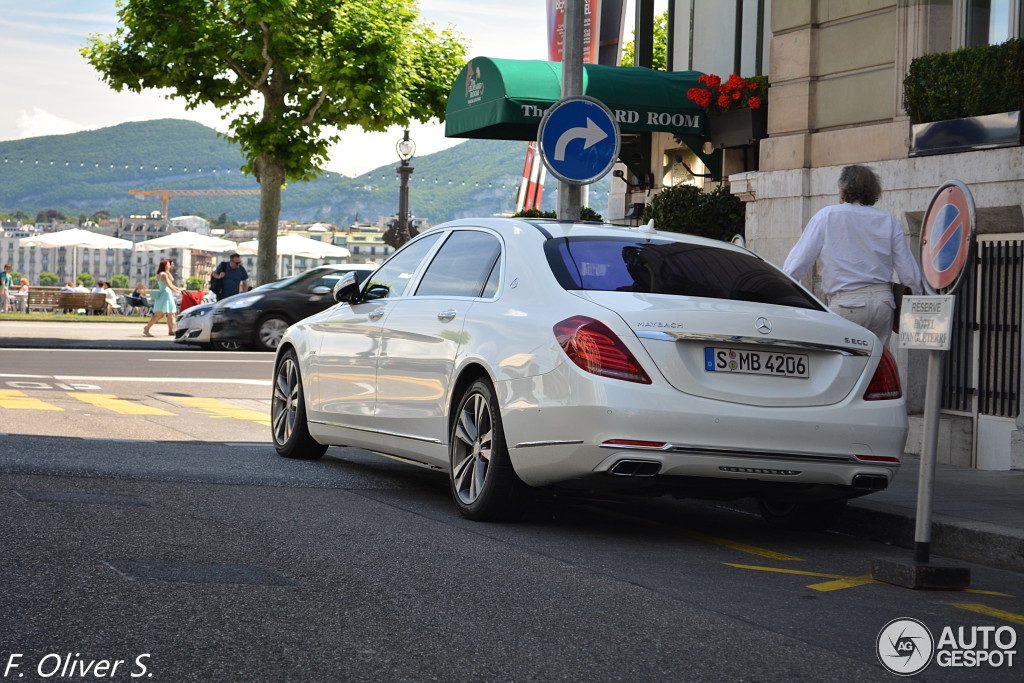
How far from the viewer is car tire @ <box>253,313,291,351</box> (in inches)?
930

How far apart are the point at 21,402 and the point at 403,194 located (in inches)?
840

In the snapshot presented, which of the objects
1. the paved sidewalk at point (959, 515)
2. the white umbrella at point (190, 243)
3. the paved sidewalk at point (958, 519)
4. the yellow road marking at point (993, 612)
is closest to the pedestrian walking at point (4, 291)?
the white umbrella at point (190, 243)

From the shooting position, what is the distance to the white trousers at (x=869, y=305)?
336 inches

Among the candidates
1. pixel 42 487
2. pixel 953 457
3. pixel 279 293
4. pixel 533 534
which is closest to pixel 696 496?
pixel 533 534

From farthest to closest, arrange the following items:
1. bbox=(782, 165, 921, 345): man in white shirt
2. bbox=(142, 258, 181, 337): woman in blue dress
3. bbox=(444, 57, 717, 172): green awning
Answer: bbox=(142, 258, 181, 337): woman in blue dress
bbox=(444, 57, 717, 172): green awning
bbox=(782, 165, 921, 345): man in white shirt

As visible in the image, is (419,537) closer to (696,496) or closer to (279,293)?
(696,496)

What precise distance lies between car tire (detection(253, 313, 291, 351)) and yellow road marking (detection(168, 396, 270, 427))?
9.06m

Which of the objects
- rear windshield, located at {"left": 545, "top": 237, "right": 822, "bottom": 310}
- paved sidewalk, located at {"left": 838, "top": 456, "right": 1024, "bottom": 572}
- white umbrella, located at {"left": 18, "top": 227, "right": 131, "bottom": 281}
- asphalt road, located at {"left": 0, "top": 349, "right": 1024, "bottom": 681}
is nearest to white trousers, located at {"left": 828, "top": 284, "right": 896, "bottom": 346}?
paved sidewalk, located at {"left": 838, "top": 456, "right": 1024, "bottom": 572}

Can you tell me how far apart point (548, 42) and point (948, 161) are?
8.78 metres

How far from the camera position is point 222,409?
13.4m

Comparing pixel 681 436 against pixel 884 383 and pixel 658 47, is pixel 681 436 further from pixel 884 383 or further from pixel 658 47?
pixel 658 47

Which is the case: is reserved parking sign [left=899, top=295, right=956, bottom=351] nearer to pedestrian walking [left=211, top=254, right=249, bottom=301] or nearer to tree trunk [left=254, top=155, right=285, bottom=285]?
pedestrian walking [left=211, top=254, right=249, bottom=301]

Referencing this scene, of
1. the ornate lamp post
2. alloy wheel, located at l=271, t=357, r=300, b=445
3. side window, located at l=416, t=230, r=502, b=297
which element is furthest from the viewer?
the ornate lamp post

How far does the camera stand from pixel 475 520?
271 inches
